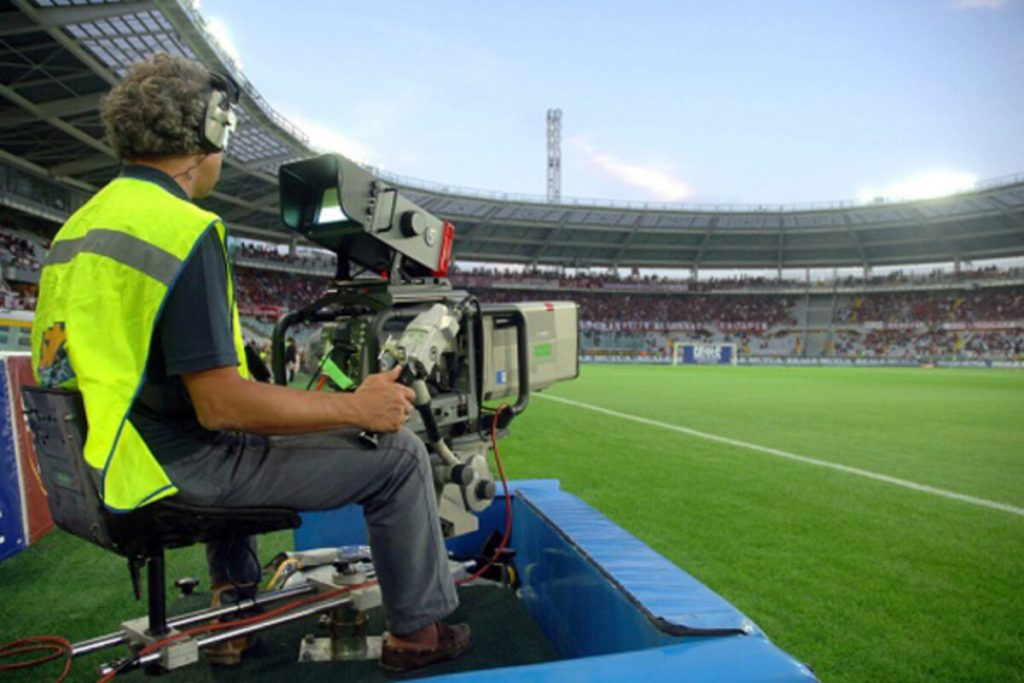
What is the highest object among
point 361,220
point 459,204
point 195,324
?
point 459,204

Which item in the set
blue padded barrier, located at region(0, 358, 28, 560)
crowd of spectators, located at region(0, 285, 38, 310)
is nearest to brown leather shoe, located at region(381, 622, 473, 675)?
blue padded barrier, located at region(0, 358, 28, 560)

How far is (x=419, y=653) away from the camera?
177 cm

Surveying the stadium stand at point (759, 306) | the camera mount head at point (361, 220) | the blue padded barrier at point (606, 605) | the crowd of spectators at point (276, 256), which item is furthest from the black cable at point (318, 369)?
the crowd of spectators at point (276, 256)

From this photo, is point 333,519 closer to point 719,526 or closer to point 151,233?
point 151,233

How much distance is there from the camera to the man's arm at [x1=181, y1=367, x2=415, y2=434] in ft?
4.77

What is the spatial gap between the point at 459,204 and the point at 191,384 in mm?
44997

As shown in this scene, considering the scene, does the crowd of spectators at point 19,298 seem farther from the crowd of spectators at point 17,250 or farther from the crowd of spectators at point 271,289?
the crowd of spectators at point 271,289

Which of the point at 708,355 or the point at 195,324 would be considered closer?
the point at 195,324

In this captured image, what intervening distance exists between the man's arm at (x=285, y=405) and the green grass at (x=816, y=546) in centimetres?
146

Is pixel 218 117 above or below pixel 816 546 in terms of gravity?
above

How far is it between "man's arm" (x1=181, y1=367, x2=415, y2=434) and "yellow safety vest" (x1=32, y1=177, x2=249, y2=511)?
0.44 feet

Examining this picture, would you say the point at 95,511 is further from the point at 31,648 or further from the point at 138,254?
the point at 31,648

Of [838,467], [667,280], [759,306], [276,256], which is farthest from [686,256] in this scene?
[838,467]

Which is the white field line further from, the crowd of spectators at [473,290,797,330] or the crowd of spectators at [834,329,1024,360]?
the crowd of spectators at [473,290,797,330]
